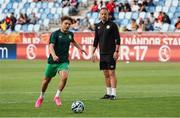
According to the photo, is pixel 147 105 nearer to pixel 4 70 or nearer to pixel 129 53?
pixel 4 70

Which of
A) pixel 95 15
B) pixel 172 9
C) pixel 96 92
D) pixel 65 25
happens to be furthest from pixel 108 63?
pixel 95 15

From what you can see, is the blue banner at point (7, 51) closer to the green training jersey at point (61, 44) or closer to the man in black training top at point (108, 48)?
the man in black training top at point (108, 48)

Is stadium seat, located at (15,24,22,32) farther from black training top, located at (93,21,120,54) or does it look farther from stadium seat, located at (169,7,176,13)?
black training top, located at (93,21,120,54)

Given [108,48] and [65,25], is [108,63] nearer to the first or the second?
[108,48]

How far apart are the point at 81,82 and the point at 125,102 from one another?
6.67 metres

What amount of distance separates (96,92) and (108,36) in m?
2.18

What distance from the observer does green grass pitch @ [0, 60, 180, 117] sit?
14188 millimetres

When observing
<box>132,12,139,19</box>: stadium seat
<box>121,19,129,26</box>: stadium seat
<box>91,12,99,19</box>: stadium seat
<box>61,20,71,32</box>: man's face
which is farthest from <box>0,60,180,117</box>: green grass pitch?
<box>91,12,99,19</box>: stadium seat

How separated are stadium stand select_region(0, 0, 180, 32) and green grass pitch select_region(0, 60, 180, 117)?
784cm

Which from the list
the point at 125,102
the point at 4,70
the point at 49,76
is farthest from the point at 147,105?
the point at 4,70

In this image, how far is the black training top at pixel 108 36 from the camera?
57.7 ft

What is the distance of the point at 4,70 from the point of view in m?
29.0

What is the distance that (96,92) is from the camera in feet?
63.2

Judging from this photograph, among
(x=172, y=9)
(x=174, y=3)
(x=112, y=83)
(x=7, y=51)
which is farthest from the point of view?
(x=174, y=3)
